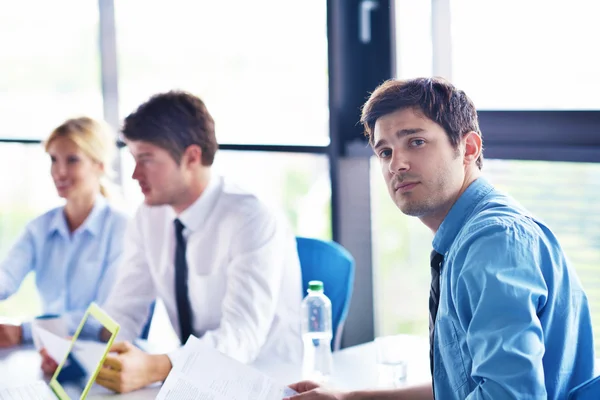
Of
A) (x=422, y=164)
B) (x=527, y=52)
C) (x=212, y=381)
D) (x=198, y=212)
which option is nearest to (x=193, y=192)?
(x=198, y=212)

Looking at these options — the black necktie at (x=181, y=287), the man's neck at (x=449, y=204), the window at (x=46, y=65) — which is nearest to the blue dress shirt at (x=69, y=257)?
the black necktie at (x=181, y=287)

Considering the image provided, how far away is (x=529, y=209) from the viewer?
2551 millimetres

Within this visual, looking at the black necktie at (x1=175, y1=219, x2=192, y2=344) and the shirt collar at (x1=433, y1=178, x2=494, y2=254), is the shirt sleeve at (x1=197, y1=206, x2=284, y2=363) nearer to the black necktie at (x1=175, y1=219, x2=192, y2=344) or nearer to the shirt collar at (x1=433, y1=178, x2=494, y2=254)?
the black necktie at (x1=175, y1=219, x2=192, y2=344)

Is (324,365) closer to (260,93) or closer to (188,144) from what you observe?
(188,144)

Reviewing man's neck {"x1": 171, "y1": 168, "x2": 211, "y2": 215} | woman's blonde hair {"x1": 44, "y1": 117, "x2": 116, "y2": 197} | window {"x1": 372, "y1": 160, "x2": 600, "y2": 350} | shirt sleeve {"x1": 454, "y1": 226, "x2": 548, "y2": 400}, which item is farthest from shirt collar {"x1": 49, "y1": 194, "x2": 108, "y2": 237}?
shirt sleeve {"x1": 454, "y1": 226, "x2": 548, "y2": 400}

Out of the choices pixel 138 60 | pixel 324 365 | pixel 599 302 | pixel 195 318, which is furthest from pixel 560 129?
pixel 138 60

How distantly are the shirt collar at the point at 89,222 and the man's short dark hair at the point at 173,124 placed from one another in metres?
0.66

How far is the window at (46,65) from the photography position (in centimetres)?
403

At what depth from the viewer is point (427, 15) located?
8.88ft

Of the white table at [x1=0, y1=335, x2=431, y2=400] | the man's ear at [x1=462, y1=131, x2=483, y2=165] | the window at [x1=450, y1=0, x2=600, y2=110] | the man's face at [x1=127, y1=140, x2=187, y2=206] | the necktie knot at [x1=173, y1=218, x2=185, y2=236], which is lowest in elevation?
the white table at [x1=0, y1=335, x2=431, y2=400]

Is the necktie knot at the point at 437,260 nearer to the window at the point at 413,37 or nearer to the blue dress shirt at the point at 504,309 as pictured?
the blue dress shirt at the point at 504,309

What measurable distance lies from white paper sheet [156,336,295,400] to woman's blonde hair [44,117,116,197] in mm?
1545

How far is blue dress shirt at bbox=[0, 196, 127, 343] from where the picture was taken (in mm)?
2889

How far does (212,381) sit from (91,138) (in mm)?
1681
